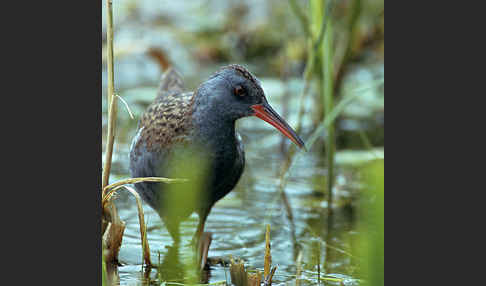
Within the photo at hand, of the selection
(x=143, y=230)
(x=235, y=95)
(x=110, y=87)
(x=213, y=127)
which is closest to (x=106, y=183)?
(x=143, y=230)

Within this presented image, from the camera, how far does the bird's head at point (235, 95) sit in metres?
2.96

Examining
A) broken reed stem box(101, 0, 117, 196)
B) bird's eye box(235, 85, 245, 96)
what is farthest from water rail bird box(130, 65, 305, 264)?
broken reed stem box(101, 0, 117, 196)

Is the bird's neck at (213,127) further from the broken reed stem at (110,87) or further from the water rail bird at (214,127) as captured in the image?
the broken reed stem at (110,87)

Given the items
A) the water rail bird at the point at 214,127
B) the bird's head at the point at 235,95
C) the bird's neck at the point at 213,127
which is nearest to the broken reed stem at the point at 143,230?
the water rail bird at the point at 214,127

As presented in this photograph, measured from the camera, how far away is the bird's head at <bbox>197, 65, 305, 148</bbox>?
2955mm

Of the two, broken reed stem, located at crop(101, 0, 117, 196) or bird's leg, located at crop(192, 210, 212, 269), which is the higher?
broken reed stem, located at crop(101, 0, 117, 196)

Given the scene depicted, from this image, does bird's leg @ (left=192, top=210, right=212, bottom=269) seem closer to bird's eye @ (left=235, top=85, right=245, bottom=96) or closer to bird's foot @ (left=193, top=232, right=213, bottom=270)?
bird's foot @ (left=193, top=232, right=213, bottom=270)

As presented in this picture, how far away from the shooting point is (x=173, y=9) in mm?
8414

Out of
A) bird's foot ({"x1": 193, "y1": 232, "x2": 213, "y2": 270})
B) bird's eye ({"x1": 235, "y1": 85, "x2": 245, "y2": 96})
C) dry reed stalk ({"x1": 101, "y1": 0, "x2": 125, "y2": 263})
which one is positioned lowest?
bird's foot ({"x1": 193, "y1": 232, "x2": 213, "y2": 270})

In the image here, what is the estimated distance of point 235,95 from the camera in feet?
9.70

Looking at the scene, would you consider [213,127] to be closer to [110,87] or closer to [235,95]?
[235,95]

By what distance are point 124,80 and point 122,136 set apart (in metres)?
1.78

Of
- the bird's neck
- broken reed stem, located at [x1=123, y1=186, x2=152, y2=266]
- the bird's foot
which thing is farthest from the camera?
the bird's foot

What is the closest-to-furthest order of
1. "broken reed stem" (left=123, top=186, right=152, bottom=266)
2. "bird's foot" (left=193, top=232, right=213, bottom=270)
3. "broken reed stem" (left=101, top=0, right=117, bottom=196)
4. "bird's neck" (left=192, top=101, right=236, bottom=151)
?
"broken reed stem" (left=101, top=0, right=117, bottom=196) < "broken reed stem" (left=123, top=186, right=152, bottom=266) < "bird's neck" (left=192, top=101, right=236, bottom=151) < "bird's foot" (left=193, top=232, right=213, bottom=270)
